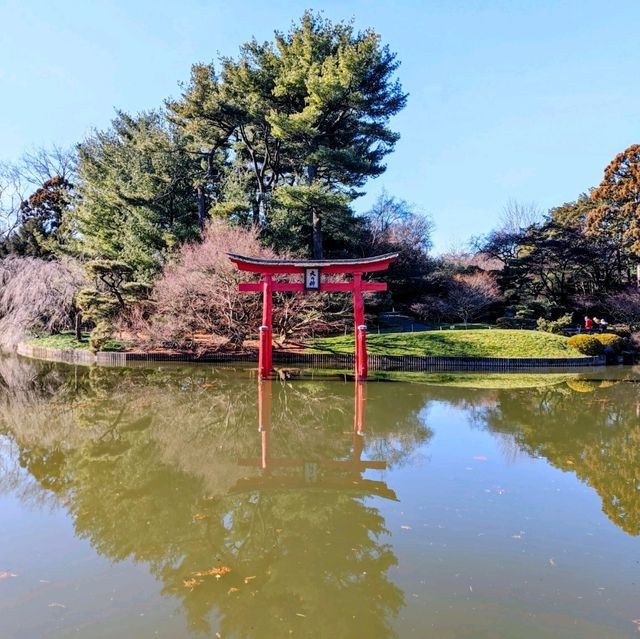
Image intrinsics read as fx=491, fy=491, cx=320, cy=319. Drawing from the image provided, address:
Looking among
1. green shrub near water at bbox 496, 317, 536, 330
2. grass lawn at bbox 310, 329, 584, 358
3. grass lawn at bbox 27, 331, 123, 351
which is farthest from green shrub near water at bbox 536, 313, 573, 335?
grass lawn at bbox 27, 331, 123, 351

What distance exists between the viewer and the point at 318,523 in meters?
4.61

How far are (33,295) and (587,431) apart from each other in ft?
62.5

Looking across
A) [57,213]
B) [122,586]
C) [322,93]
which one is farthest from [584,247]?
[57,213]

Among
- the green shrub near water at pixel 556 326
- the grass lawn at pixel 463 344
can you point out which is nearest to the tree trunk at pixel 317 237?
the grass lawn at pixel 463 344

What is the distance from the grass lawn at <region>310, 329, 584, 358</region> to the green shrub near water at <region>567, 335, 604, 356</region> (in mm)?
264

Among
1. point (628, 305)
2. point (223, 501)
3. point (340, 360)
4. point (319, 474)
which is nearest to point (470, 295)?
point (628, 305)

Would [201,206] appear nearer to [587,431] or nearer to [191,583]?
[587,431]

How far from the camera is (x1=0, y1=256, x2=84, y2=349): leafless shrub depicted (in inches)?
747

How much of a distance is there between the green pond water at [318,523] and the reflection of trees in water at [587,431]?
A: 5 cm

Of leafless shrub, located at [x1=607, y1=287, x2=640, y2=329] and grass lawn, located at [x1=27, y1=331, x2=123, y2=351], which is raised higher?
leafless shrub, located at [x1=607, y1=287, x2=640, y2=329]

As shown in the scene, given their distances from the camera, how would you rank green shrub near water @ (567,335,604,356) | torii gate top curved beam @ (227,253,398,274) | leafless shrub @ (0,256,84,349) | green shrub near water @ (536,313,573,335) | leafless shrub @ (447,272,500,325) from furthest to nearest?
leafless shrub @ (447,272,500,325), green shrub near water @ (536,313,573,335), leafless shrub @ (0,256,84,349), green shrub near water @ (567,335,604,356), torii gate top curved beam @ (227,253,398,274)

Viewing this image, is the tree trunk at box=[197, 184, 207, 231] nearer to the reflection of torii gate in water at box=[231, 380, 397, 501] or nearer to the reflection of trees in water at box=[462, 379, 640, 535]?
the reflection of trees in water at box=[462, 379, 640, 535]

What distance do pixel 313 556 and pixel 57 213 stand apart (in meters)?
34.1

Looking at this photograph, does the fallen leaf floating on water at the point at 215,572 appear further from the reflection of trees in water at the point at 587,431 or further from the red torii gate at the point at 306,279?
the red torii gate at the point at 306,279
